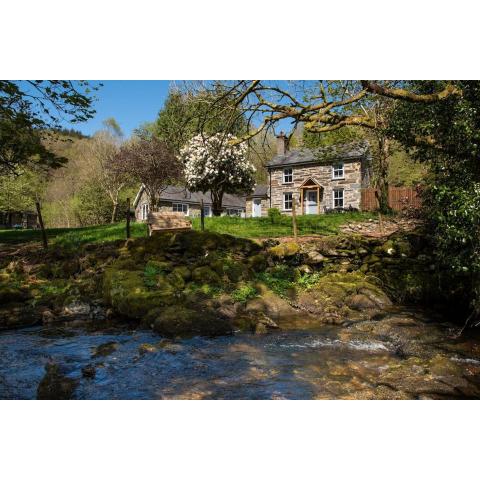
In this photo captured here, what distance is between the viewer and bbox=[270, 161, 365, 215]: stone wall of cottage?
2769 cm

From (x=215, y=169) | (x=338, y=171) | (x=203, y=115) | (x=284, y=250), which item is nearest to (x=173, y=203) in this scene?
(x=215, y=169)

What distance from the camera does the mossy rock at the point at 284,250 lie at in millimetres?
11422

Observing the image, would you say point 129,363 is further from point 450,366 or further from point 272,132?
point 272,132

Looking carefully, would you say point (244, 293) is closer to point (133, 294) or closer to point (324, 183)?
point (133, 294)

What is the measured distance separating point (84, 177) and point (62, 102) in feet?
87.5

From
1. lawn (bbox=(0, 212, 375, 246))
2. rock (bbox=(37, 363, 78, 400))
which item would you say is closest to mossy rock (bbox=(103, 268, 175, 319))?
rock (bbox=(37, 363, 78, 400))

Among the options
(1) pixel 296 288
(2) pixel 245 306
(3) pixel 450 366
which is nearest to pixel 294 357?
(3) pixel 450 366

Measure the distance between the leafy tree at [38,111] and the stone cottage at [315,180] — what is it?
62.8 ft

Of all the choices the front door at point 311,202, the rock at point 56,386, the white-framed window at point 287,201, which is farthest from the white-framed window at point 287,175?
the rock at point 56,386

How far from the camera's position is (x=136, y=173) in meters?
29.1

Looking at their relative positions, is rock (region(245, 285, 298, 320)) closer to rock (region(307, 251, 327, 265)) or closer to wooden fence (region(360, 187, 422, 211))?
rock (region(307, 251, 327, 265))

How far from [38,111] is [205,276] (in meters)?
5.86

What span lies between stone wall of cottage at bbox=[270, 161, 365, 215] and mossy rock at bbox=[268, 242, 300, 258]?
632 inches
